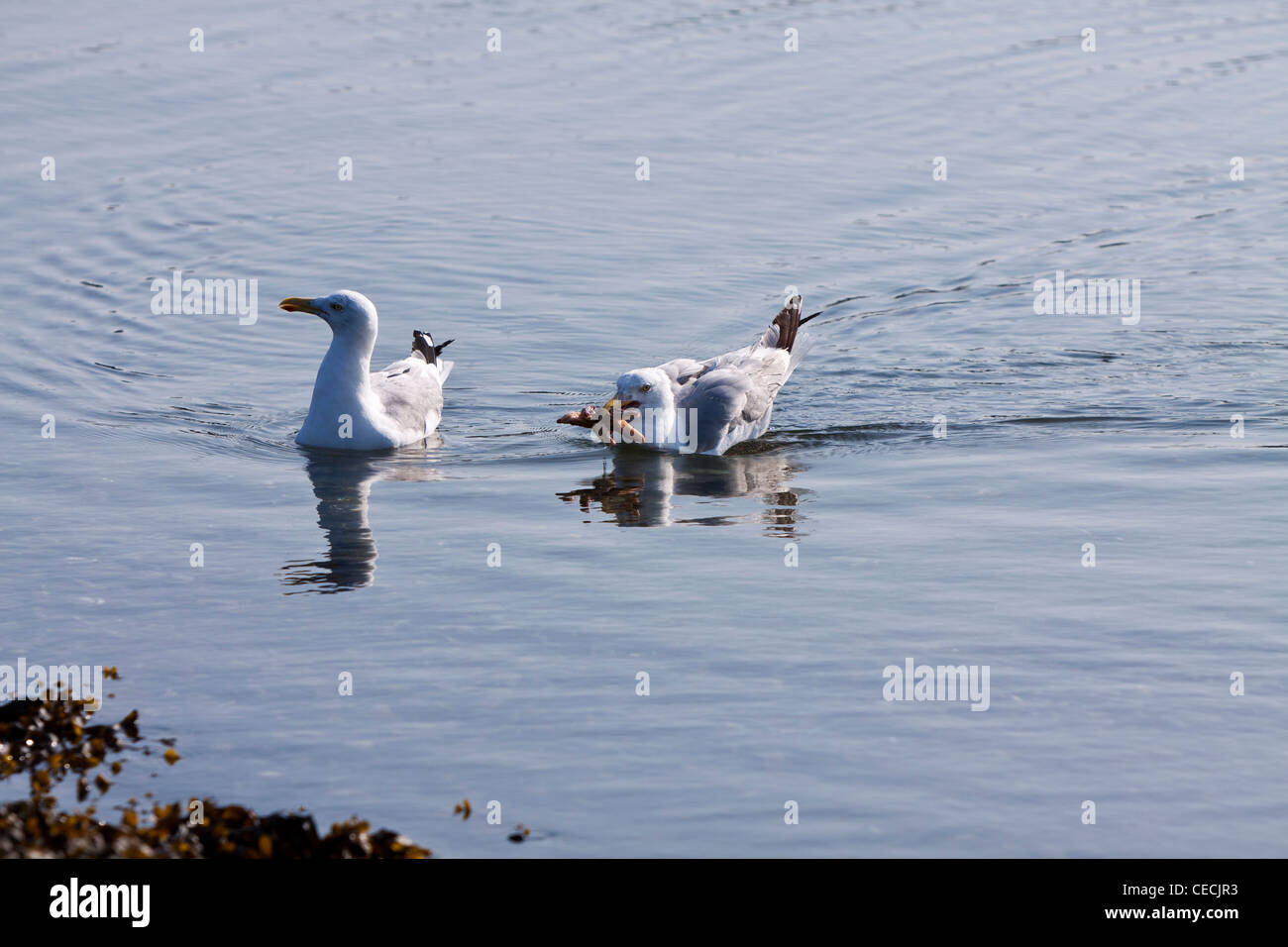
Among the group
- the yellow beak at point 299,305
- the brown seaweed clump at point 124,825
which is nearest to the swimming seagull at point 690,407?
the yellow beak at point 299,305

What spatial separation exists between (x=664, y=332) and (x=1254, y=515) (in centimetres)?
618

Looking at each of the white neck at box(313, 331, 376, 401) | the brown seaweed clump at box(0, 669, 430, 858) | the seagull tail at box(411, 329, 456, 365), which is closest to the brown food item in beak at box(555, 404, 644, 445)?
the white neck at box(313, 331, 376, 401)

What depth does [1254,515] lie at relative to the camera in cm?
1140

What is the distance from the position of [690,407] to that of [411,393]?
230 centimetres

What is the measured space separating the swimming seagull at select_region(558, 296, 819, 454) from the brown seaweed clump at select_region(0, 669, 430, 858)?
5695 millimetres

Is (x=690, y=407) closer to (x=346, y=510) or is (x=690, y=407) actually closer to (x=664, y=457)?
(x=664, y=457)

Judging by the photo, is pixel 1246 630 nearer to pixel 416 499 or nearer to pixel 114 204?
pixel 416 499

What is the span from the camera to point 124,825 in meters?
7.11

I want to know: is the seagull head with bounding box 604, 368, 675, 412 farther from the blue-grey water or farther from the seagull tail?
the seagull tail

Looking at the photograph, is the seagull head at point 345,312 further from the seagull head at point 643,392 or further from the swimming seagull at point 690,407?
the seagull head at point 643,392

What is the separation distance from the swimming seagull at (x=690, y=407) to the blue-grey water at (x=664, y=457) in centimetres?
26

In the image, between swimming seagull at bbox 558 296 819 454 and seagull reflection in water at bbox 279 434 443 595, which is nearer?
seagull reflection in water at bbox 279 434 443 595

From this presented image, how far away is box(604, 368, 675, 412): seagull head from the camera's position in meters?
12.8
